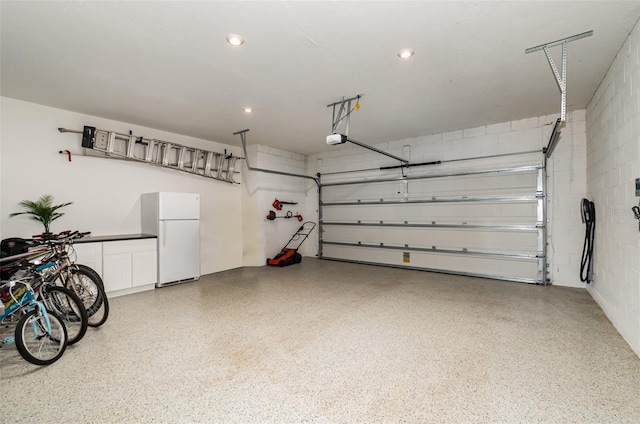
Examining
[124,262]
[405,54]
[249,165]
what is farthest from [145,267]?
[405,54]

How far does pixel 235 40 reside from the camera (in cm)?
256

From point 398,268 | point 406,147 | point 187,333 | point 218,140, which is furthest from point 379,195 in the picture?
point 187,333

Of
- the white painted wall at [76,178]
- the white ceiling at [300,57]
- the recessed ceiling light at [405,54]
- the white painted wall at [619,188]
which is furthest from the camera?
the white painted wall at [76,178]

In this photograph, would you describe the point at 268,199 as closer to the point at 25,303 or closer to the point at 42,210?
the point at 42,210

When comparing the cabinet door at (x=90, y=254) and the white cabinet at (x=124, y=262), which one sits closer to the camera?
the cabinet door at (x=90, y=254)

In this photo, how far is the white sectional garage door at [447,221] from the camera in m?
4.85

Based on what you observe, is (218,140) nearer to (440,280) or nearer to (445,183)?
(445,183)

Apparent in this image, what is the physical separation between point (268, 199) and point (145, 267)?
2950 mm

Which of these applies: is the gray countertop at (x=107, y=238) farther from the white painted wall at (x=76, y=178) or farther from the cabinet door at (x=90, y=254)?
the white painted wall at (x=76, y=178)

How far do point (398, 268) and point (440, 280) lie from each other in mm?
1220

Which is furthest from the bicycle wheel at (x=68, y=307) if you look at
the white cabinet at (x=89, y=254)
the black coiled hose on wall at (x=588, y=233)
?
the black coiled hose on wall at (x=588, y=233)

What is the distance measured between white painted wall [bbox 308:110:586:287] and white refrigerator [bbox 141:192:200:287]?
4.67m

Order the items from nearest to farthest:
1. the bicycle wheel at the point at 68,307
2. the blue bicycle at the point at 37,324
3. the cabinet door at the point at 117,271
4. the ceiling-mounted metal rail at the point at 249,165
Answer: the blue bicycle at the point at 37,324, the bicycle wheel at the point at 68,307, the cabinet door at the point at 117,271, the ceiling-mounted metal rail at the point at 249,165

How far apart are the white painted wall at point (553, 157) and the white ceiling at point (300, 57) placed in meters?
0.37
